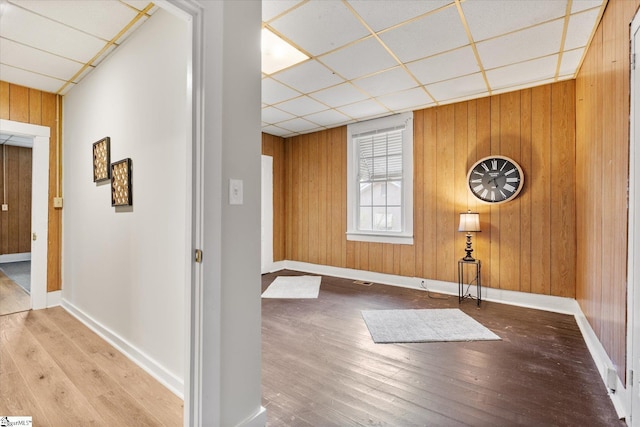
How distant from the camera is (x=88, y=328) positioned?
302 cm

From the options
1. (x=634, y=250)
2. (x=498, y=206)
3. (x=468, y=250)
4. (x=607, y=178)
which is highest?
(x=607, y=178)

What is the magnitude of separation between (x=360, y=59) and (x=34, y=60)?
3146 mm

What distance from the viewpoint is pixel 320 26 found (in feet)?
8.22

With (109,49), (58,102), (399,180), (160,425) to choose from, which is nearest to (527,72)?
(399,180)

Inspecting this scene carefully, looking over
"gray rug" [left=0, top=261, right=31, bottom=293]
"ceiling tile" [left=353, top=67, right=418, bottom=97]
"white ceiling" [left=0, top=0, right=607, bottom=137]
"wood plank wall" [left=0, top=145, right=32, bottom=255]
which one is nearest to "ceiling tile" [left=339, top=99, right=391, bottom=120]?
"white ceiling" [left=0, top=0, right=607, bottom=137]

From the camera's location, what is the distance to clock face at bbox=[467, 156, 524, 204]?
382 centimetres

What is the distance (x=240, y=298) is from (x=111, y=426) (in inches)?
41.1

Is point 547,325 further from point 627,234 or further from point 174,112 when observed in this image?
point 174,112

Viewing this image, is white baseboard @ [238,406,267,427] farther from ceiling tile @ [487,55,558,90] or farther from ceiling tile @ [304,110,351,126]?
ceiling tile @ [304,110,351,126]

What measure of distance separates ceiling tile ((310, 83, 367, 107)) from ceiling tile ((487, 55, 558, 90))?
4.94 feet

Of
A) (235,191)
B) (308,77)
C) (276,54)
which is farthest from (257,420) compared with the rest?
A: (308,77)

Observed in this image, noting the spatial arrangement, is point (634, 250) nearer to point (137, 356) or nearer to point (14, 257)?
point (137, 356)

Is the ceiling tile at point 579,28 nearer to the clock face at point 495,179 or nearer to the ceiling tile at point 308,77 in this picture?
the clock face at point 495,179

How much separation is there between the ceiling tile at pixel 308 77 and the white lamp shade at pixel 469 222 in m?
2.30
